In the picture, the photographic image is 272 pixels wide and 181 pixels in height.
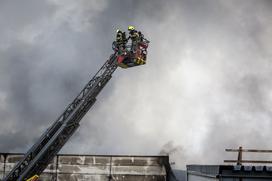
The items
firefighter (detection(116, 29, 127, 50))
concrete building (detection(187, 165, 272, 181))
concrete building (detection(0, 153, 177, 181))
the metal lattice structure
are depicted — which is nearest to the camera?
concrete building (detection(187, 165, 272, 181))

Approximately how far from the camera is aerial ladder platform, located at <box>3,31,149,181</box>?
1435 cm

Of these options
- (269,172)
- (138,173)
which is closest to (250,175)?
(269,172)

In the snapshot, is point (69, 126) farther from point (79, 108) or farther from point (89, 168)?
point (89, 168)

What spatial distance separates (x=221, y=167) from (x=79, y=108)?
6762 millimetres

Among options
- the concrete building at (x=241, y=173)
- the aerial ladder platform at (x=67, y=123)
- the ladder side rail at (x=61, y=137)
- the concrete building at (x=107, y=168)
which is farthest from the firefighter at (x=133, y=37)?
the concrete building at (x=241, y=173)

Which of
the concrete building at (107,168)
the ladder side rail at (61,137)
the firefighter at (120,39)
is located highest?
the firefighter at (120,39)

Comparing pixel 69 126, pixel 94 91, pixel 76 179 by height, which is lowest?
pixel 76 179

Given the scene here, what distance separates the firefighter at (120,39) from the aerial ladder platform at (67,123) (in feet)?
0.58

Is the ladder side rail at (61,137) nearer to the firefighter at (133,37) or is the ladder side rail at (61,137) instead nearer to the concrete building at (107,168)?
the firefighter at (133,37)

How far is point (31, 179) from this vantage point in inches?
554

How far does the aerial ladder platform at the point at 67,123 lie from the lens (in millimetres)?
14352

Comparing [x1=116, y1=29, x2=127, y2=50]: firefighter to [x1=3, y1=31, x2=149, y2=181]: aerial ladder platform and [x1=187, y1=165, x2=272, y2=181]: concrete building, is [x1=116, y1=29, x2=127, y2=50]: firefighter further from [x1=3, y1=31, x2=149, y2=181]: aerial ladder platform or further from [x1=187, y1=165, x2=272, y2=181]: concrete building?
[x1=187, y1=165, x2=272, y2=181]: concrete building

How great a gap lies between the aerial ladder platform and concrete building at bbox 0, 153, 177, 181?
20.1 ft

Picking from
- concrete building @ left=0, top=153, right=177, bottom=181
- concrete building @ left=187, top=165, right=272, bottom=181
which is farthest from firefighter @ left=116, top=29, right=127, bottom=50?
concrete building @ left=187, top=165, right=272, bottom=181
